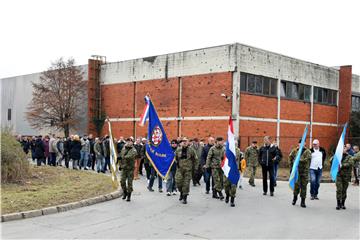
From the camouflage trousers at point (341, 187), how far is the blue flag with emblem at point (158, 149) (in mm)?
4932

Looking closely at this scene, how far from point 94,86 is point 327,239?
33402mm

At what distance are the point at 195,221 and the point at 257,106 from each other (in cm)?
2152

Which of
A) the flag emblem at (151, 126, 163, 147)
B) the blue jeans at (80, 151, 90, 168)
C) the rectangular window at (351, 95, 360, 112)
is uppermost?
the rectangular window at (351, 95, 360, 112)

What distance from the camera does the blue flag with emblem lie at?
12.4m

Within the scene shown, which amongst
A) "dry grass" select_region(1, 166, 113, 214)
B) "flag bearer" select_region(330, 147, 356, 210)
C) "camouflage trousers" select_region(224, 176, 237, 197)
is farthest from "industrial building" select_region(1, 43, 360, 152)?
"flag bearer" select_region(330, 147, 356, 210)

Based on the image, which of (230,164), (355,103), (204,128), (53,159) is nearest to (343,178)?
(230,164)

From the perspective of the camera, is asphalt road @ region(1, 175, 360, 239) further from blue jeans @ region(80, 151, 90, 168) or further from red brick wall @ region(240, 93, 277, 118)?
red brick wall @ region(240, 93, 277, 118)

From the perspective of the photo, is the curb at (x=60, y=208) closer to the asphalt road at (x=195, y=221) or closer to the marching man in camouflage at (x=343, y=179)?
the asphalt road at (x=195, y=221)

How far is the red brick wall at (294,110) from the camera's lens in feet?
106

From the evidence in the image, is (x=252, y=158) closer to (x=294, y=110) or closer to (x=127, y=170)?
(x=127, y=170)

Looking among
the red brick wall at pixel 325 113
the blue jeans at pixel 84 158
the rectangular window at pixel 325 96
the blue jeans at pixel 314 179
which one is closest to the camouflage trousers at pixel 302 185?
the blue jeans at pixel 314 179

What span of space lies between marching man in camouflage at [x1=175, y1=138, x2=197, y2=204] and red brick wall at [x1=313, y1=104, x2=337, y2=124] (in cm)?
2593

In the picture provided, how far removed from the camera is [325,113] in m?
36.7

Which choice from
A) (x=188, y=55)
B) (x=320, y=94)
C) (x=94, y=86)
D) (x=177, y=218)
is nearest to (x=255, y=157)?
(x=177, y=218)
